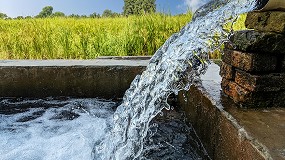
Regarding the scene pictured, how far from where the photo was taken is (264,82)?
5.24 feet

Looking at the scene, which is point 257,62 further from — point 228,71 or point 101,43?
point 101,43

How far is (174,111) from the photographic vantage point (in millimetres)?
2629

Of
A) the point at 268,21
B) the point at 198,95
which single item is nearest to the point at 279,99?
the point at 268,21

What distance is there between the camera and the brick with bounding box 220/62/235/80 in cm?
180

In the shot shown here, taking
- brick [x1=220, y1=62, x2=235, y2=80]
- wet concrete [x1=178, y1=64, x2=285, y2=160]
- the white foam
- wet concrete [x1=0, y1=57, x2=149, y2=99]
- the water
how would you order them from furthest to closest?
wet concrete [x1=0, y1=57, x2=149, y2=99]
the white foam
the water
brick [x1=220, y1=62, x2=235, y2=80]
wet concrete [x1=178, y1=64, x2=285, y2=160]

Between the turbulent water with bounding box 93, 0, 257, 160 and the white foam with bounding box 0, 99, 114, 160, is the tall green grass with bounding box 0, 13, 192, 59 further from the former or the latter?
the turbulent water with bounding box 93, 0, 257, 160

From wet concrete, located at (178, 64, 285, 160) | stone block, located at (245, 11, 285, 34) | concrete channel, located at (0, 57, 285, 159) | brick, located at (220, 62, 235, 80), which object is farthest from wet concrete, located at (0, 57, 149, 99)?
stone block, located at (245, 11, 285, 34)

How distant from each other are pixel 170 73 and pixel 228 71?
0.34 metres

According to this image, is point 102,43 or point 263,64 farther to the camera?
point 102,43

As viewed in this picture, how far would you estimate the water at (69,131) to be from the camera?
2004 millimetres

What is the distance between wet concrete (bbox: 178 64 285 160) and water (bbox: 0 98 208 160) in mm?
143

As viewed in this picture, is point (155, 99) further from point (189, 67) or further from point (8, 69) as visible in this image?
point (8, 69)

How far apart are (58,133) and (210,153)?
1.20 metres

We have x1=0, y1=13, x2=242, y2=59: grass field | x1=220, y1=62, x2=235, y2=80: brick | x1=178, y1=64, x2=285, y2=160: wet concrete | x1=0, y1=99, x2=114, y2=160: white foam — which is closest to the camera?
x1=178, y1=64, x2=285, y2=160: wet concrete
